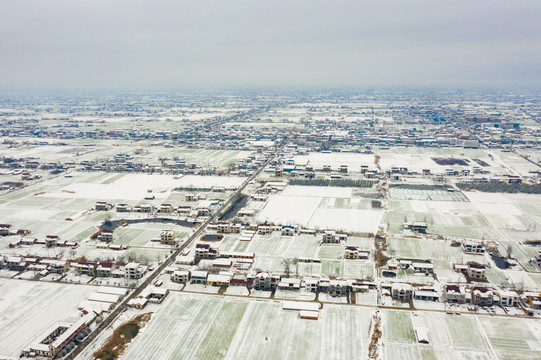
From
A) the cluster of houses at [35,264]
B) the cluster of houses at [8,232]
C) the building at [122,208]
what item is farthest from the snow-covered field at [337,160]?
the cluster of houses at [35,264]

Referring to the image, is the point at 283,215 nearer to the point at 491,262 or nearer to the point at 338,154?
the point at 491,262

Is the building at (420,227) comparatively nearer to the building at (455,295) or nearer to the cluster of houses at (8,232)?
the building at (455,295)

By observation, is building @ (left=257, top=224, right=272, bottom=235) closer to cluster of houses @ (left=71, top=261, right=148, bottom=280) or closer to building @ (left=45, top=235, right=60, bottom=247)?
cluster of houses @ (left=71, top=261, right=148, bottom=280)

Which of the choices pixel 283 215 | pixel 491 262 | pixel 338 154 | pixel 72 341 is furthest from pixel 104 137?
pixel 491 262

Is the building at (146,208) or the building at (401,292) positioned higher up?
the building at (146,208)

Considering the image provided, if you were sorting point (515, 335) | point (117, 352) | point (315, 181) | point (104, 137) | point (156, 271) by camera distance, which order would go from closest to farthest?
point (117, 352)
point (515, 335)
point (156, 271)
point (315, 181)
point (104, 137)

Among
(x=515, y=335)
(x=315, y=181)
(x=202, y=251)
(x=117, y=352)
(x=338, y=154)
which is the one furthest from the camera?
(x=338, y=154)
